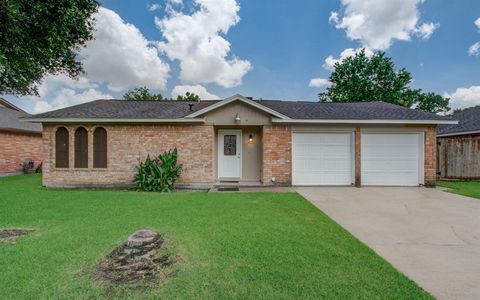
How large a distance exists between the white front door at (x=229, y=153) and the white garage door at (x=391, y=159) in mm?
5071

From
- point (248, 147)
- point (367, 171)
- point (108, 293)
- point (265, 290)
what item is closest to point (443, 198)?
point (367, 171)

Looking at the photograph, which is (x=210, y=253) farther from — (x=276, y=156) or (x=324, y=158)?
(x=324, y=158)

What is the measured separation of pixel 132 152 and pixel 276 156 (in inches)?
225

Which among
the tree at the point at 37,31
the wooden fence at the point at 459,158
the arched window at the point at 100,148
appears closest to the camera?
the tree at the point at 37,31

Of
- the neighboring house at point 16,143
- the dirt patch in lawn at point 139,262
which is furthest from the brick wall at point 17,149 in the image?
the dirt patch in lawn at point 139,262

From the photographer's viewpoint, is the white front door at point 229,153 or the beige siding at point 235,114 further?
the white front door at point 229,153

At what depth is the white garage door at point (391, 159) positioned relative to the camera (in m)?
9.12

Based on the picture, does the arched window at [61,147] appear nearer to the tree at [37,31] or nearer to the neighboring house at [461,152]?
the tree at [37,31]

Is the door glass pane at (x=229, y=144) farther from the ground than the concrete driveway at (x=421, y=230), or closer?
farther from the ground

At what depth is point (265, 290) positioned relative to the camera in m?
2.39

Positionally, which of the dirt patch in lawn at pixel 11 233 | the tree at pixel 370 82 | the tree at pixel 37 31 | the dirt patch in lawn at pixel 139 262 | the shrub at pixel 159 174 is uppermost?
the tree at pixel 370 82

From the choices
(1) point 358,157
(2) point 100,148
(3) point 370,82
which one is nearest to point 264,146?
(1) point 358,157

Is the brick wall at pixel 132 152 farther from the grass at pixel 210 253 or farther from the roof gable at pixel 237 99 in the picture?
the grass at pixel 210 253

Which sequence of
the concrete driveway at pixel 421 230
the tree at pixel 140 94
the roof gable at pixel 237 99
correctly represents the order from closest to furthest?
the concrete driveway at pixel 421 230 < the roof gable at pixel 237 99 < the tree at pixel 140 94
